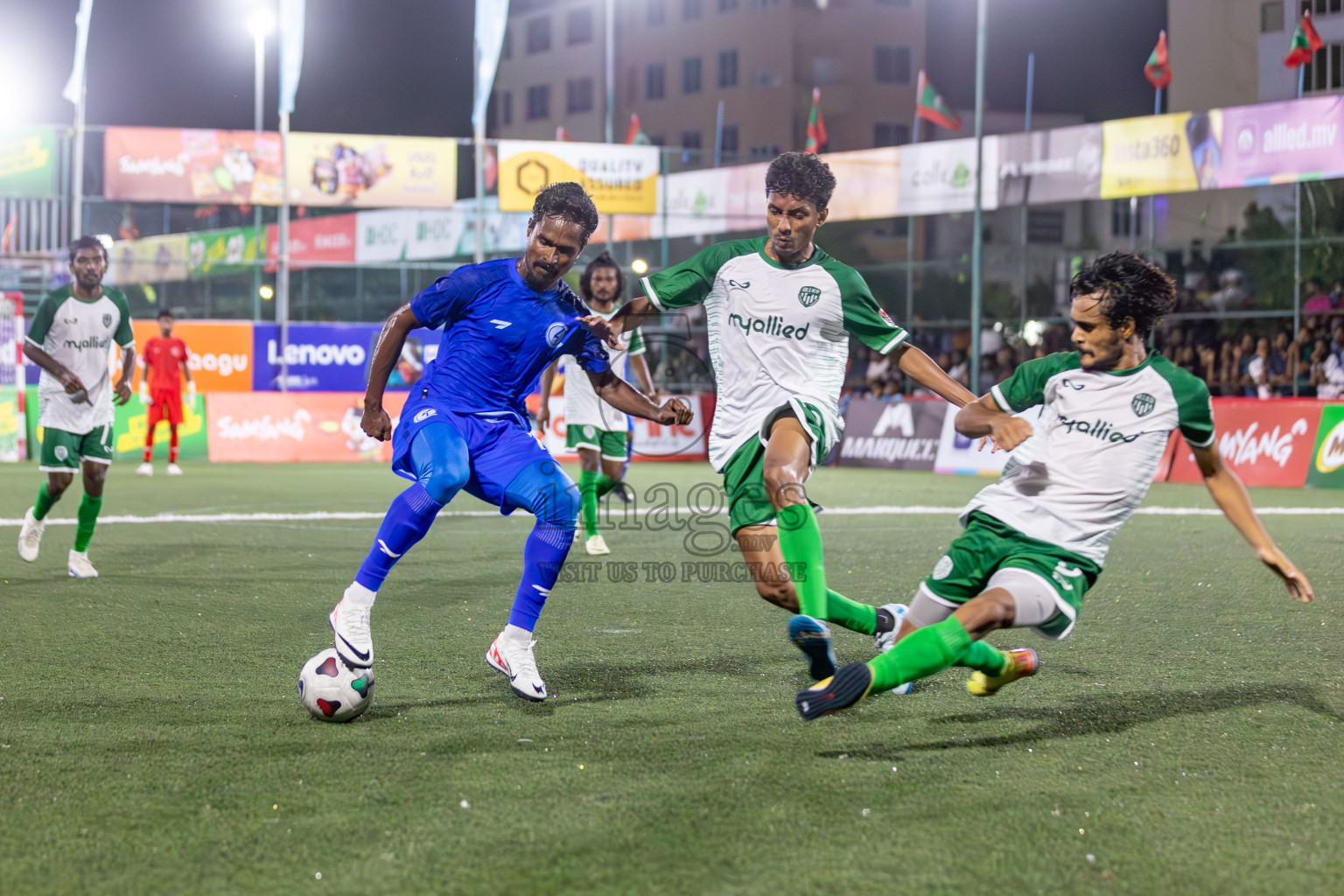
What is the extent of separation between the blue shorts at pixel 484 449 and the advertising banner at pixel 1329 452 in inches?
574

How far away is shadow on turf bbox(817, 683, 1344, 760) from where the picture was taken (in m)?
4.37

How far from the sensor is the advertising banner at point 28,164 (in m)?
26.4

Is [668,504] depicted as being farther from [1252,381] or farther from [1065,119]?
[1065,119]

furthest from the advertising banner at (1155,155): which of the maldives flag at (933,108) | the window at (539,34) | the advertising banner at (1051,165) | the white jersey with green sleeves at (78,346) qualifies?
the window at (539,34)

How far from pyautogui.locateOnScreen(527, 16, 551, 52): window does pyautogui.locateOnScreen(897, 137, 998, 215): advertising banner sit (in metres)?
45.1

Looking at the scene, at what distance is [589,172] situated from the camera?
92.4 feet

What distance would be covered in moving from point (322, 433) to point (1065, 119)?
124 ft

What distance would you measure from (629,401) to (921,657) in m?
1.90

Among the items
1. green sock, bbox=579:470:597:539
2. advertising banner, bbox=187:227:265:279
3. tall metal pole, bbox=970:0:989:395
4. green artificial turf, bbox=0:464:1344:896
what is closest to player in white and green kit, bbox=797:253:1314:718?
green artificial turf, bbox=0:464:1344:896

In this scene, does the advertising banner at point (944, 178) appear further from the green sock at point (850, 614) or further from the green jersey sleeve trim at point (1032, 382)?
the green jersey sleeve trim at point (1032, 382)

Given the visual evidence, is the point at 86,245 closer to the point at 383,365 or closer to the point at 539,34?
the point at 383,365

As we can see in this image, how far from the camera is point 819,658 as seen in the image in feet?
15.3

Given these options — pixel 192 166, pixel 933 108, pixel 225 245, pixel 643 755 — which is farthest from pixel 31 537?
pixel 225 245

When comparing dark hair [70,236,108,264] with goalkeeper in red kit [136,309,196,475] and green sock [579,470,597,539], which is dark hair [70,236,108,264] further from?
goalkeeper in red kit [136,309,196,475]
